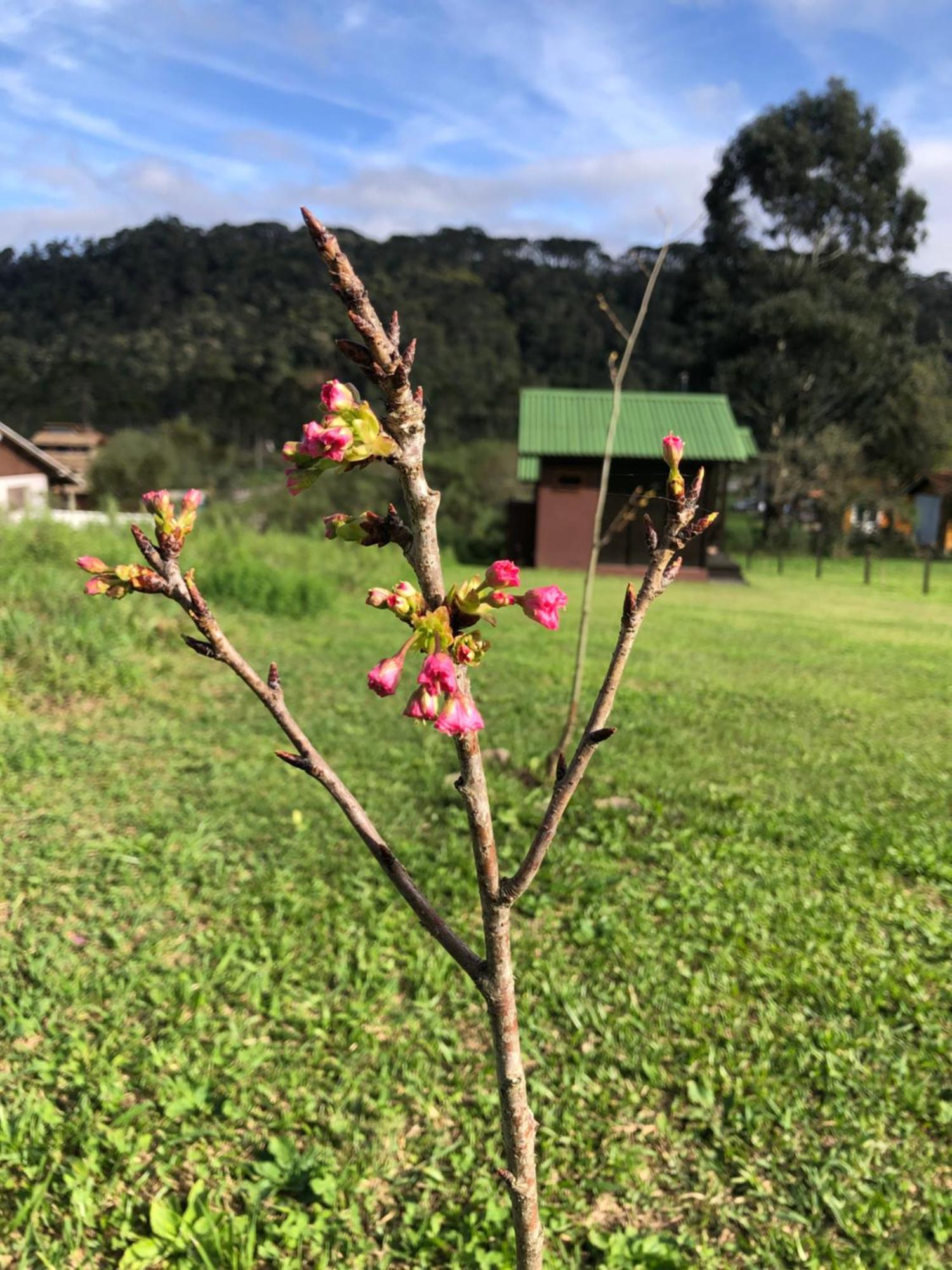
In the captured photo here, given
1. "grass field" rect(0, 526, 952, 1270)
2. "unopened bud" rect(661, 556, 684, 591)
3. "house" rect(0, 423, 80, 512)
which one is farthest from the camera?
"house" rect(0, 423, 80, 512)

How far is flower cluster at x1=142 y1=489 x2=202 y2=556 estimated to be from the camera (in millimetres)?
788

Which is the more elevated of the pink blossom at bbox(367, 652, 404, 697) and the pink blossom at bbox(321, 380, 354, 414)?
the pink blossom at bbox(321, 380, 354, 414)

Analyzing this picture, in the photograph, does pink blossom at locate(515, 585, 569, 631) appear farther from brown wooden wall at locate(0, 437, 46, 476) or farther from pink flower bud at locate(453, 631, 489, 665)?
brown wooden wall at locate(0, 437, 46, 476)

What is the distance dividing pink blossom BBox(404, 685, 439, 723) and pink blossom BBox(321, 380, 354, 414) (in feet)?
0.77

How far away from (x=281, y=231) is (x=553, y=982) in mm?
43490

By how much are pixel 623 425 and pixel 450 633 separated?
617 inches

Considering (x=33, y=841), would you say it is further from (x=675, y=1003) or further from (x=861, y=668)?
(x=861, y=668)

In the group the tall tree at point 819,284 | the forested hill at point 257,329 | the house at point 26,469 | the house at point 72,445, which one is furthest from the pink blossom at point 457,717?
the tall tree at point 819,284

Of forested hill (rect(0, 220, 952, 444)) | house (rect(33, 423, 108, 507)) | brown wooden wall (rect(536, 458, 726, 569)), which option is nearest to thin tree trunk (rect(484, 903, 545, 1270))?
brown wooden wall (rect(536, 458, 726, 569))

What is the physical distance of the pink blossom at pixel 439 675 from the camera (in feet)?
2.32

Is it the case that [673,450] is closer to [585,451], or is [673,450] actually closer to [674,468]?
[674,468]

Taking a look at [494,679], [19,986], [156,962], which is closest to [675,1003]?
[156,962]

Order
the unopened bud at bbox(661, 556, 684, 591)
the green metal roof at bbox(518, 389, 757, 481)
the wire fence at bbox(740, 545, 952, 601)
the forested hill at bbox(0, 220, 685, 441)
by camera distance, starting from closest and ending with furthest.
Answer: the unopened bud at bbox(661, 556, 684, 591) < the green metal roof at bbox(518, 389, 757, 481) < the wire fence at bbox(740, 545, 952, 601) < the forested hill at bbox(0, 220, 685, 441)

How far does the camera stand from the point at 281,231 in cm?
4031
